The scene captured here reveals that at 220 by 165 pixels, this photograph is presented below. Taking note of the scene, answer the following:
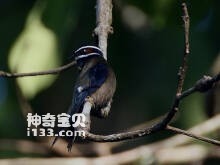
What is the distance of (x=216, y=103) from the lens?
3.66 m

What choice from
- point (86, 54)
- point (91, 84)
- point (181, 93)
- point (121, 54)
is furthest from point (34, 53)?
point (181, 93)

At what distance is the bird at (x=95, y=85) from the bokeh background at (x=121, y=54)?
19.4 inches

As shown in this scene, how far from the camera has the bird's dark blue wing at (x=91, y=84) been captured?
7.93 feet

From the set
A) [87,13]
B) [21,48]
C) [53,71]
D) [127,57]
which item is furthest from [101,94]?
[127,57]

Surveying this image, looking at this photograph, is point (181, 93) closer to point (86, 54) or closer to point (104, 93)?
point (104, 93)

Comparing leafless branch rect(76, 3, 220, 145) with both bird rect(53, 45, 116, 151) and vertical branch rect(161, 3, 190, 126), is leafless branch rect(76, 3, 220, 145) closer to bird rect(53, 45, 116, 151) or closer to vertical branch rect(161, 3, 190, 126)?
vertical branch rect(161, 3, 190, 126)

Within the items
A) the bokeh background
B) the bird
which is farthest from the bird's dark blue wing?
the bokeh background

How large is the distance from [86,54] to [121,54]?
1.56 m

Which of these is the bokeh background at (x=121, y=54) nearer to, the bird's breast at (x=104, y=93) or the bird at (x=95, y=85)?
the bird at (x=95, y=85)

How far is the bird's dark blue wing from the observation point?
2.42 meters

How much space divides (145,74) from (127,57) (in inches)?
15.3

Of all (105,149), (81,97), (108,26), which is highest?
(108,26)

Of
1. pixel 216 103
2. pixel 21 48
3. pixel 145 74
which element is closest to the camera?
pixel 21 48

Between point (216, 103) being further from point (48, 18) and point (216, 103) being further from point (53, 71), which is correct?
point (53, 71)
